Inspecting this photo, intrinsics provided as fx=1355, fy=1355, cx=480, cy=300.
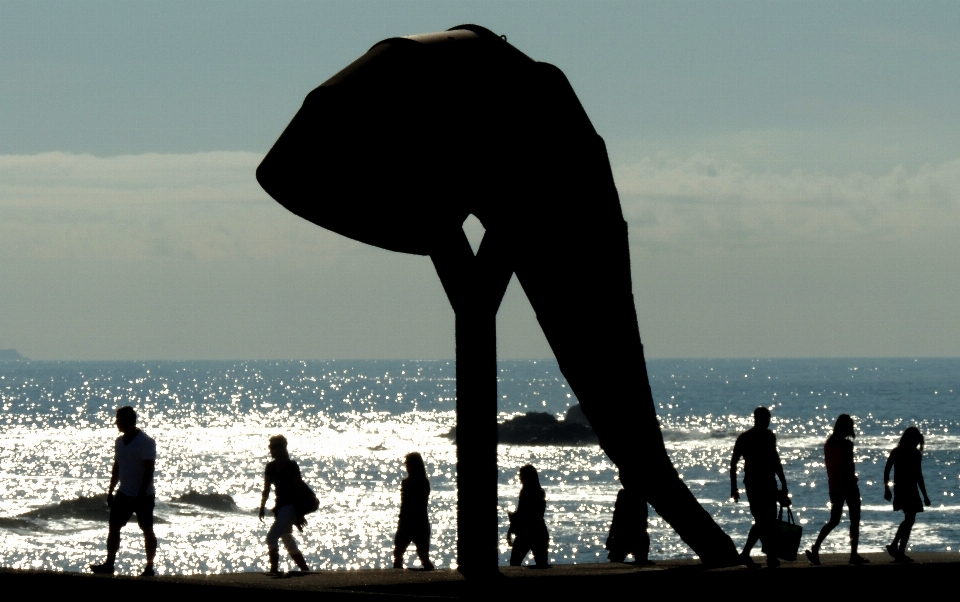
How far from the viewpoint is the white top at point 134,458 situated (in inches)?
478

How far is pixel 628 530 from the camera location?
1437 centimetres

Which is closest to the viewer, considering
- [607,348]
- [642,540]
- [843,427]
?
[607,348]

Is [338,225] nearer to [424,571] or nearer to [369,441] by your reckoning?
[424,571]

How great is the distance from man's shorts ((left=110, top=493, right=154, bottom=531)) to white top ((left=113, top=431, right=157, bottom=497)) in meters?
0.06

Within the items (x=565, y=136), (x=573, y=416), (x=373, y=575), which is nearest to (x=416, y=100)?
(x=565, y=136)

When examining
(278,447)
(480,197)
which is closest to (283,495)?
(278,447)

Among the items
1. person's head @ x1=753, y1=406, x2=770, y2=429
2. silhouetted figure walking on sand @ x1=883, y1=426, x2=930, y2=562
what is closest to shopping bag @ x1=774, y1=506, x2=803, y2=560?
person's head @ x1=753, y1=406, x2=770, y2=429

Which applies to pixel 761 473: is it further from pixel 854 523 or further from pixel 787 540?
pixel 854 523

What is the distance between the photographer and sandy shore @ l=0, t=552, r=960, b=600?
320 inches

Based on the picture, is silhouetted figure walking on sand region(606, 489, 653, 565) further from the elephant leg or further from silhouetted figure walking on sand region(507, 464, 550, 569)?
the elephant leg

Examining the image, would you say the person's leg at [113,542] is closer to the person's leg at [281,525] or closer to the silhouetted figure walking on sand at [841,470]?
the person's leg at [281,525]

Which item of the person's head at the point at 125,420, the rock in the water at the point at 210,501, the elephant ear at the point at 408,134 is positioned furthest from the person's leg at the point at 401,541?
the rock in the water at the point at 210,501

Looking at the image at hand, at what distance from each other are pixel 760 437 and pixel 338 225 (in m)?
4.77

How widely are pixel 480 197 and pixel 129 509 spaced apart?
4.67 metres
